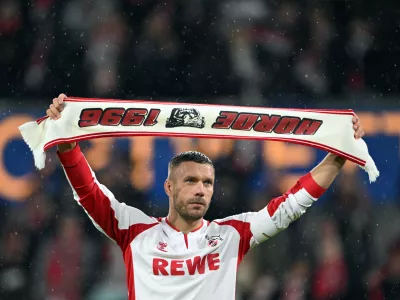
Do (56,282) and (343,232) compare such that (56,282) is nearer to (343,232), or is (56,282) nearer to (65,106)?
(343,232)

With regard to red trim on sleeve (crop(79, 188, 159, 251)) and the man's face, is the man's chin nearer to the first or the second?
the man's face

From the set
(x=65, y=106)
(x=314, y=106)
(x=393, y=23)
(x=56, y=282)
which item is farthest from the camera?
(x=393, y=23)

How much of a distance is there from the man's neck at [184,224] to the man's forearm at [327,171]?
50cm

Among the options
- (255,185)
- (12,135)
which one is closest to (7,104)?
(12,135)

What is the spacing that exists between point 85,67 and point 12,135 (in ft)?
2.50

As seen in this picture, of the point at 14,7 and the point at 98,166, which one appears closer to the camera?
the point at 98,166

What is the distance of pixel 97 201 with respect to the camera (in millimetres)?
2914

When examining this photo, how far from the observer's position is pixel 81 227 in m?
5.42

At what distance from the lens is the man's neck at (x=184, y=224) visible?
3006 millimetres

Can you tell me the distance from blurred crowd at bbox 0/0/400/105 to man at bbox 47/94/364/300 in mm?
2753

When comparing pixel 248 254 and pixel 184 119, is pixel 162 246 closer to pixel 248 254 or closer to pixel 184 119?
pixel 184 119

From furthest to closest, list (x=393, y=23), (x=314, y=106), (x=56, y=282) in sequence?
(x=393, y=23)
(x=314, y=106)
(x=56, y=282)

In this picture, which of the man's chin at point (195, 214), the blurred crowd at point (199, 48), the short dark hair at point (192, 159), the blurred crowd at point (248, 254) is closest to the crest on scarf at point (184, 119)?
the short dark hair at point (192, 159)

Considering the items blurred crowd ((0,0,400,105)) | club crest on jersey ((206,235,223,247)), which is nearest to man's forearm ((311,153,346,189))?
club crest on jersey ((206,235,223,247))
